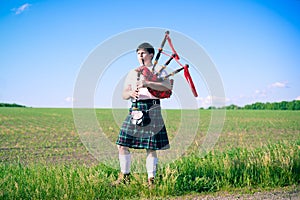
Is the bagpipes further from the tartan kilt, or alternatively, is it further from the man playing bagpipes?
the tartan kilt

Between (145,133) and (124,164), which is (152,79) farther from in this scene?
(124,164)

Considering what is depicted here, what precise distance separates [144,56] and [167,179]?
5.52ft

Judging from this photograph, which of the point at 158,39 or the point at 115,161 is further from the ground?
the point at 158,39

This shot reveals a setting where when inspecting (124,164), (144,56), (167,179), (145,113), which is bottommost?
(167,179)

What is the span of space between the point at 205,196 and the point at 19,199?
92.3 inches

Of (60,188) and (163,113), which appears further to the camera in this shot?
(163,113)

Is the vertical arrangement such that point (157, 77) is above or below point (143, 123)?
above

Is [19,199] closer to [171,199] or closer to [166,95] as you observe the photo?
[171,199]

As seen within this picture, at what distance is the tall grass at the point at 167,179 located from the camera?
4.02 m

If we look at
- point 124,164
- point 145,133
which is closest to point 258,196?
point 145,133

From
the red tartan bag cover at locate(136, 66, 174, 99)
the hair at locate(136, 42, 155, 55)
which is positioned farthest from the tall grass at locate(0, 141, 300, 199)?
the hair at locate(136, 42, 155, 55)

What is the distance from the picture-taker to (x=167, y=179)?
169 inches

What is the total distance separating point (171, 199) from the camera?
13.3 feet

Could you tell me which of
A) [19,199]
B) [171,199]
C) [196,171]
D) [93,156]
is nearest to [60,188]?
[19,199]
